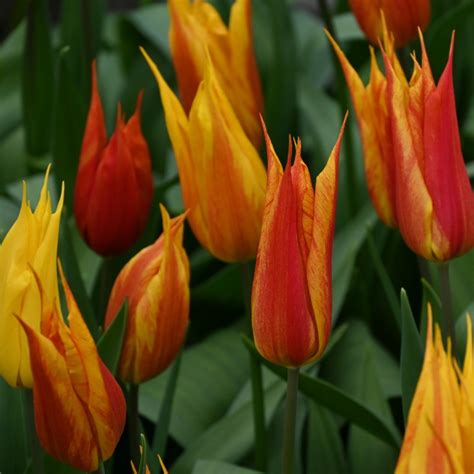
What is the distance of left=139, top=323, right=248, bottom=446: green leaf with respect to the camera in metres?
1.47

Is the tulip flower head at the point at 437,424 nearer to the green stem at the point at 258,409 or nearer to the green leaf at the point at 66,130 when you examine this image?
the green stem at the point at 258,409

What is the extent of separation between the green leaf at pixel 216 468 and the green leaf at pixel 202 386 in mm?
293

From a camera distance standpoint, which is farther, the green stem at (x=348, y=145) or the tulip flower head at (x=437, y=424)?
the green stem at (x=348, y=145)

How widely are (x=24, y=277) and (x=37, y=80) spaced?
1.13 meters

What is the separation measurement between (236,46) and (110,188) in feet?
0.67

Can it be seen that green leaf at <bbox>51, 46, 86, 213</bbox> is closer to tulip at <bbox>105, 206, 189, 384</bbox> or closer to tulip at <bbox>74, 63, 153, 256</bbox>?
tulip at <bbox>74, 63, 153, 256</bbox>

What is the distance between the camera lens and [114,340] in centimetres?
108

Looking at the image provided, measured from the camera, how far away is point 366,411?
1.24 metres

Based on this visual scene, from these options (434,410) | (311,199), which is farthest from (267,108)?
(434,410)

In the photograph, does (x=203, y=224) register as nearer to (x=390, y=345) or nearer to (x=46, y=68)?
(x=390, y=345)

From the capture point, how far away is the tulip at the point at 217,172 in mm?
1099

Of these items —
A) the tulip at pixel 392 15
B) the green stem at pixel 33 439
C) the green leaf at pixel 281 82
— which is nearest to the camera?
the green stem at pixel 33 439

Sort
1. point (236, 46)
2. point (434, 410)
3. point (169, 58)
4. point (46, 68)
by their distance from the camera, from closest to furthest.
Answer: point (434, 410) → point (236, 46) → point (46, 68) → point (169, 58)

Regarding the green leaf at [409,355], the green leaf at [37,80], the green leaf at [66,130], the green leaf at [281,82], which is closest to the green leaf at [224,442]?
the green leaf at [409,355]
